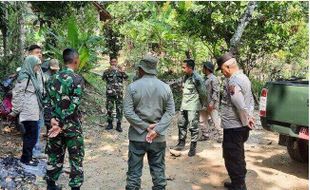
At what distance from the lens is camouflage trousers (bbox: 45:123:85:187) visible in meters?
4.64

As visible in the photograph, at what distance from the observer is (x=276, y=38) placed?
12336mm

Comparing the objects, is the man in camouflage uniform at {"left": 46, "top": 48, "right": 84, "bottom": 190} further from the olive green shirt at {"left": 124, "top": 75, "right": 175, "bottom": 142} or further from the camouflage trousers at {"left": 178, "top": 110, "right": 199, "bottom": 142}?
the camouflage trousers at {"left": 178, "top": 110, "right": 199, "bottom": 142}

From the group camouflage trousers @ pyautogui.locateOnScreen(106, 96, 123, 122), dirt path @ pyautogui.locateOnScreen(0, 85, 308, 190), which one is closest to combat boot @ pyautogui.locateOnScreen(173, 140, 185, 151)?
dirt path @ pyautogui.locateOnScreen(0, 85, 308, 190)

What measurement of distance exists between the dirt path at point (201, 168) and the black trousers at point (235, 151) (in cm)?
54

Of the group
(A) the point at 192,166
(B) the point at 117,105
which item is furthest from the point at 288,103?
(B) the point at 117,105

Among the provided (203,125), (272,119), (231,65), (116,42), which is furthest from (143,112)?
(116,42)

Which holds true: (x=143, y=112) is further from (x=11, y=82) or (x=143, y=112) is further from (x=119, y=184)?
(x=11, y=82)

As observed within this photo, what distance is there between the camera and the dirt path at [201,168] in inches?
219

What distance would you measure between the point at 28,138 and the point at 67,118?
1589mm

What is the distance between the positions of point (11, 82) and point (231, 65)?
374cm

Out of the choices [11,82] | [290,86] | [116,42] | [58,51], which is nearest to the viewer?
[290,86]

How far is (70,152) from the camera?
4676 mm

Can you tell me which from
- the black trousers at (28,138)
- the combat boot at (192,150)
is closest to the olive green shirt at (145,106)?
the black trousers at (28,138)

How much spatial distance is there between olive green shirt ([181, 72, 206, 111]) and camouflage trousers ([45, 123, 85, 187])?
2661 millimetres
